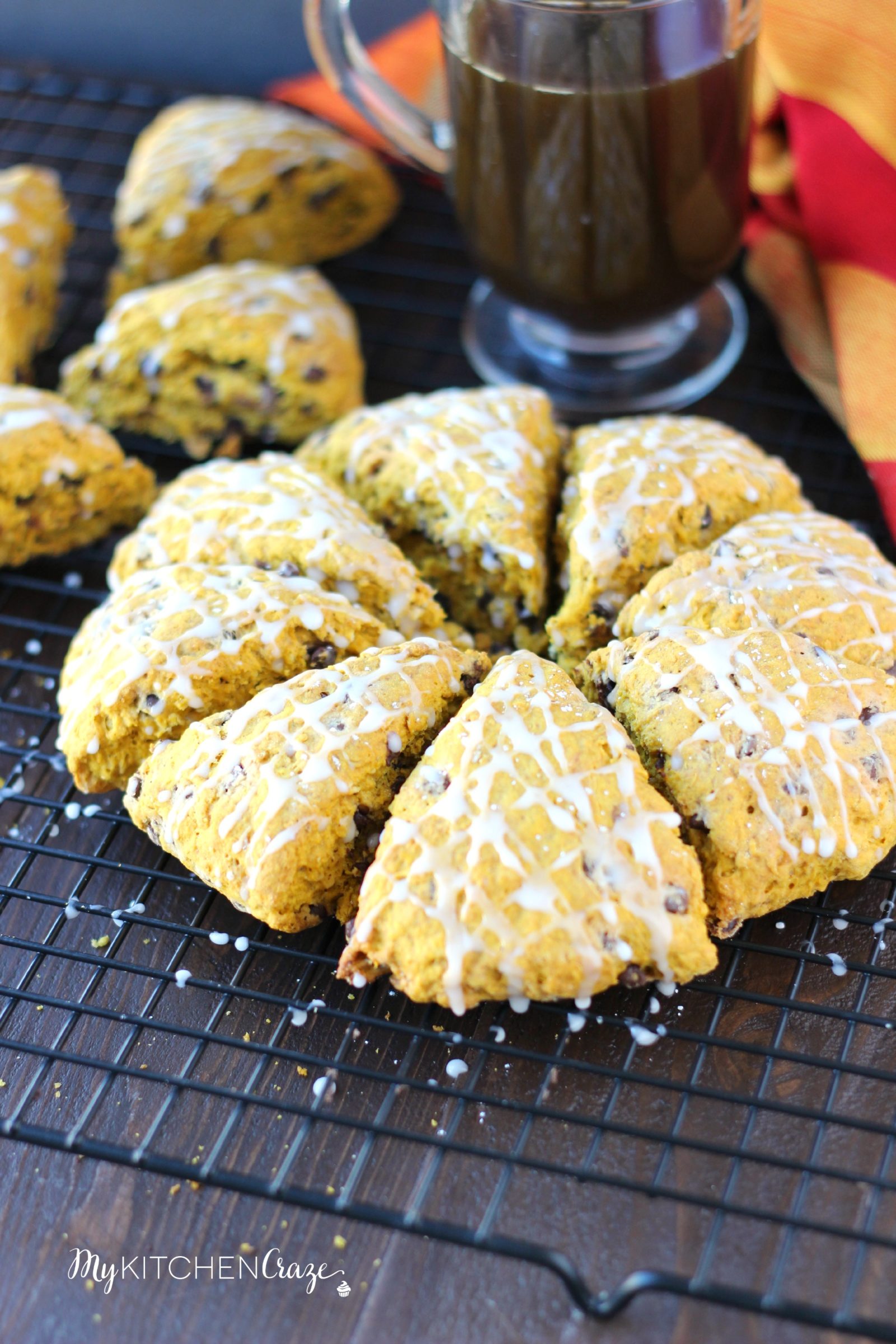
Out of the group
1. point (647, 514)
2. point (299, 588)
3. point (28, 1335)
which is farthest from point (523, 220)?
point (28, 1335)

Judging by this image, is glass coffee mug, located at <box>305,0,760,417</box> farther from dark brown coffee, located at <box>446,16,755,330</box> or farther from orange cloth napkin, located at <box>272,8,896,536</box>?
orange cloth napkin, located at <box>272,8,896,536</box>

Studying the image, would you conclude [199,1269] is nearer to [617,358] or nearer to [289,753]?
[289,753]

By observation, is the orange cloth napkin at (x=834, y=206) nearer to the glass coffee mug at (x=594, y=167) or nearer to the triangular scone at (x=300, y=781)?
the glass coffee mug at (x=594, y=167)

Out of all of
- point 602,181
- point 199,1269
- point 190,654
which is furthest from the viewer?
point 602,181

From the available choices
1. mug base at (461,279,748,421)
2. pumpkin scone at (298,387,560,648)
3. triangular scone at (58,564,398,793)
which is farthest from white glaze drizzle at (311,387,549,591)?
mug base at (461,279,748,421)

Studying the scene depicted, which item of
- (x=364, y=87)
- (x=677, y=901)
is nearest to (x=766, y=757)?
(x=677, y=901)

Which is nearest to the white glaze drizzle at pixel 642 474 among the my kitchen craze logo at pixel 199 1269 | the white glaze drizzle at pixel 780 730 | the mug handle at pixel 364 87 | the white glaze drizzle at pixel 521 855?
the white glaze drizzle at pixel 780 730
